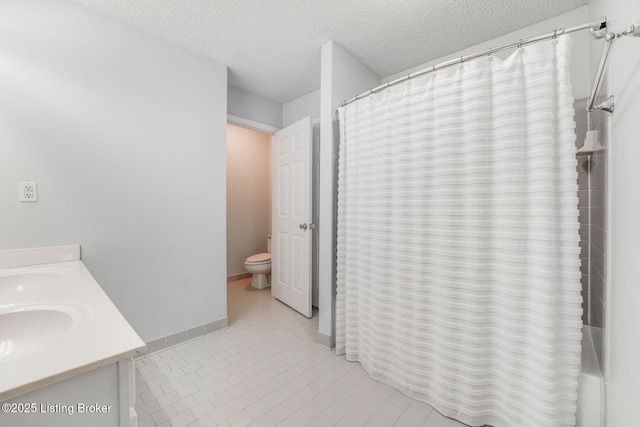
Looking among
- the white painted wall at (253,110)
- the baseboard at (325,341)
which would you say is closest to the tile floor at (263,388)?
the baseboard at (325,341)

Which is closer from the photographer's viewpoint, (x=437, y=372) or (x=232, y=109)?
(x=437, y=372)

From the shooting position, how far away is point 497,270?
1249mm

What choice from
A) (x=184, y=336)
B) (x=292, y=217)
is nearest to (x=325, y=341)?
(x=184, y=336)

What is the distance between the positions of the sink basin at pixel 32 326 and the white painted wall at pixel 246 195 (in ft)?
9.72

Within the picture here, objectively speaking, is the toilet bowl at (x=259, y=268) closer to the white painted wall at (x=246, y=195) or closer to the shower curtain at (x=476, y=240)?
the white painted wall at (x=246, y=195)

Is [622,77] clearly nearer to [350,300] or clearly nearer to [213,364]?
[350,300]

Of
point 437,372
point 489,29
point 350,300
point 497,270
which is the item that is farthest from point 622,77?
point 350,300

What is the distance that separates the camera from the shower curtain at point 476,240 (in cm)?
110

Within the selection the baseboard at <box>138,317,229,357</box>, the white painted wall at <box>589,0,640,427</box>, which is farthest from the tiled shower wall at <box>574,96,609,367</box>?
the baseboard at <box>138,317,229,357</box>

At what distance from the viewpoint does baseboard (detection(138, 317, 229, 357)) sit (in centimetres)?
196

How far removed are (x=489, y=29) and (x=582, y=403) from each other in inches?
91.1

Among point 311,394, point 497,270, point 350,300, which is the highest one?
point 497,270

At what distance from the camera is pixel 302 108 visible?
3.04 m

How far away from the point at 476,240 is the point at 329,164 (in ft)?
3.83
